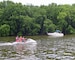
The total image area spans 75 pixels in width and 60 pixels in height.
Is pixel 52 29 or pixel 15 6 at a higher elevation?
pixel 15 6

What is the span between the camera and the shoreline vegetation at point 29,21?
69.8 metres

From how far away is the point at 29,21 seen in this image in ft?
230

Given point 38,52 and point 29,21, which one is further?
point 29,21

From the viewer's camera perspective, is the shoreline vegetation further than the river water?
Yes

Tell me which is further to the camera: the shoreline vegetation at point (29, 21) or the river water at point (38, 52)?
the shoreline vegetation at point (29, 21)

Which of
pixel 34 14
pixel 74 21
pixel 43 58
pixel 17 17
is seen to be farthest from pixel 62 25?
pixel 43 58

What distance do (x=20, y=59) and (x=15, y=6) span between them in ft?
157

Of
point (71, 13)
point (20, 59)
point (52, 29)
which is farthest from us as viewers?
point (71, 13)

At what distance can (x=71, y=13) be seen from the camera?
268ft

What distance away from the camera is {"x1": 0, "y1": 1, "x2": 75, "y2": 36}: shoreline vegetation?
229 ft

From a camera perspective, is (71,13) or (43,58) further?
(71,13)

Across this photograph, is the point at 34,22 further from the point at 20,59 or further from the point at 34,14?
the point at 20,59

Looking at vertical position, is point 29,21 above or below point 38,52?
above

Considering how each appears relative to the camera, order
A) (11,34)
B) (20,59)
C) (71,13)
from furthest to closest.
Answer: (71,13) < (11,34) < (20,59)
